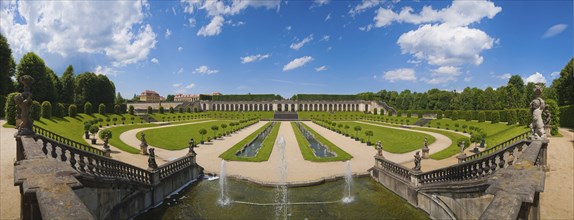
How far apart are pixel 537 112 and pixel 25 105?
1224cm

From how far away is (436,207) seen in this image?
1029 cm

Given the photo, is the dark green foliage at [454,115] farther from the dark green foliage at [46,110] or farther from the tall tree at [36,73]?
the tall tree at [36,73]

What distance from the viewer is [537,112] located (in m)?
6.94

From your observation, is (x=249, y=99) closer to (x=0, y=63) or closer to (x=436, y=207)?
(x=0, y=63)

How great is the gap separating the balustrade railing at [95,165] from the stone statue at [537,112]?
11.5 meters

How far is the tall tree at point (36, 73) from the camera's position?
4315 cm

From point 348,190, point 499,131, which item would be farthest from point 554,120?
point 348,190

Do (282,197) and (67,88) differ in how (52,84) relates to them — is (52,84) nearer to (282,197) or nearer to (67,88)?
(67,88)

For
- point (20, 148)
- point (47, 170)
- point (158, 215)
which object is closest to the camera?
point (47, 170)

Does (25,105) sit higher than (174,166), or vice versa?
(25,105)

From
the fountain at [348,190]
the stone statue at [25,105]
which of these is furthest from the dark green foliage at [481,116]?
the stone statue at [25,105]

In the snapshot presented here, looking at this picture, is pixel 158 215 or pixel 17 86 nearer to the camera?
pixel 158 215

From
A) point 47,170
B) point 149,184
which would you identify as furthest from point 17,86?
point 47,170

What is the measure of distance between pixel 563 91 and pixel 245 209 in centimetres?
4702
